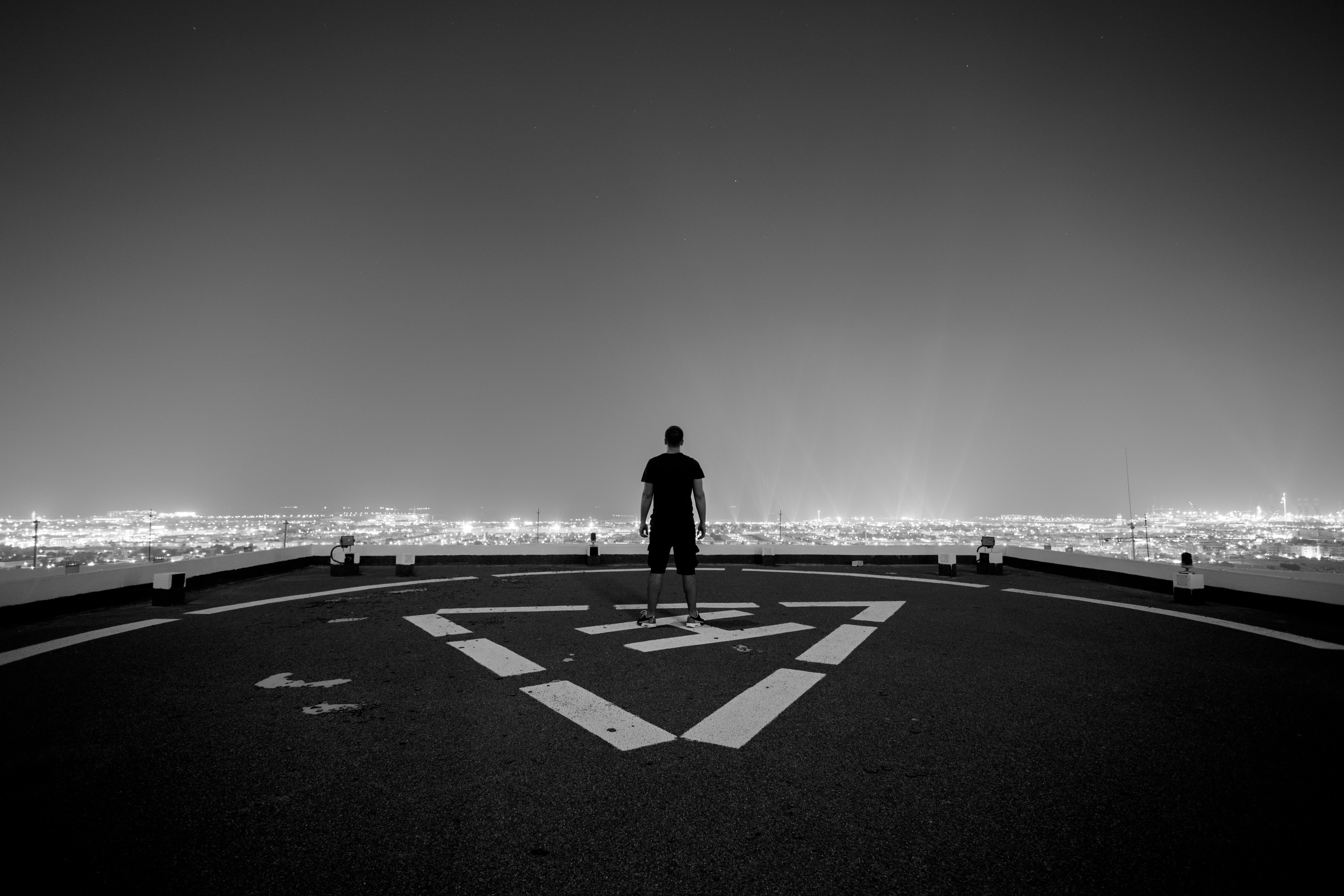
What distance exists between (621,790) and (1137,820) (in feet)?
5.98

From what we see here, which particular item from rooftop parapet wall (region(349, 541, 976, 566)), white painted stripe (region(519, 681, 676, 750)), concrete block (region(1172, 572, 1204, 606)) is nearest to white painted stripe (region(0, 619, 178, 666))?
white painted stripe (region(519, 681, 676, 750))

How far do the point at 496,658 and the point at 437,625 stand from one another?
5.04 feet

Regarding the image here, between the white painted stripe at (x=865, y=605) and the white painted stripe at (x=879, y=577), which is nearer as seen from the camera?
the white painted stripe at (x=865, y=605)

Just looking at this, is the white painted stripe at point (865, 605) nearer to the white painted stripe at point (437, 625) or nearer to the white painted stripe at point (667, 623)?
the white painted stripe at point (667, 623)

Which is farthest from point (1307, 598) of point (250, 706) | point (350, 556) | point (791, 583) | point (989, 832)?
point (350, 556)

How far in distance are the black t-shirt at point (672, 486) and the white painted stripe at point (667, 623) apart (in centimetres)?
94

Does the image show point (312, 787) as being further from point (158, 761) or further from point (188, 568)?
point (188, 568)

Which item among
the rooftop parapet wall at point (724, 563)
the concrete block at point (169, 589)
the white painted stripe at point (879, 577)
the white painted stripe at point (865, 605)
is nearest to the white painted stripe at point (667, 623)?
the white painted stripe at point (865, 605)

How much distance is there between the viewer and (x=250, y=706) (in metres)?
3.25

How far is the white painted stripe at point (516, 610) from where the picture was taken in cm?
627

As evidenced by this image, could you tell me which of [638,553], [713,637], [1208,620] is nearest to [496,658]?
[713,637]

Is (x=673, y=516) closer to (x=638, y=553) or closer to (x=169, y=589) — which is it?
(x=169, y=589)

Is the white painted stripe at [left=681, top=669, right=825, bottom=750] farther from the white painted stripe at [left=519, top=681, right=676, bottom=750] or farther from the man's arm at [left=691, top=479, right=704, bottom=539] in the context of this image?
the man's arm at [left=691, top=479, right=704, bottom=539]

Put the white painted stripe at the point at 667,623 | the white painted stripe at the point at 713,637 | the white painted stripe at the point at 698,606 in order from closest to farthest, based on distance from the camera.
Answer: the white painted stripe at the point at 713,637
the white painted stripe at the point at 667,623
the white painted stripe at the point at 698,606
